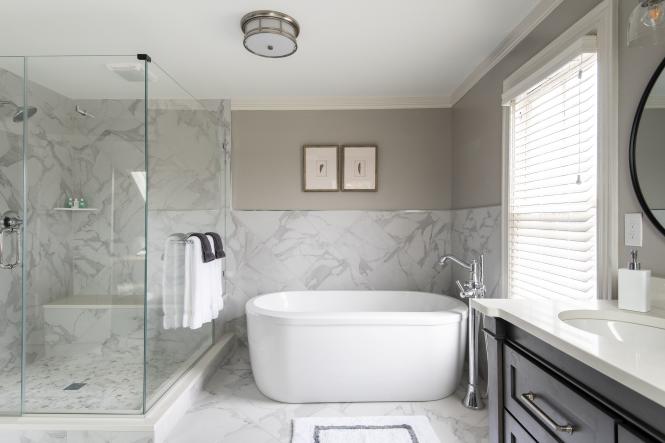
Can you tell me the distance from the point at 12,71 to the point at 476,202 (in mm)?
3032

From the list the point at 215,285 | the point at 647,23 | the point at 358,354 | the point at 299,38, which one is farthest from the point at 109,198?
the point at 647,23

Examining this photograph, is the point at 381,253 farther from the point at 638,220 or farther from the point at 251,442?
the point at 638,220

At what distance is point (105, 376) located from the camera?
2.05m

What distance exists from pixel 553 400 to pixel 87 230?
2.58 meters

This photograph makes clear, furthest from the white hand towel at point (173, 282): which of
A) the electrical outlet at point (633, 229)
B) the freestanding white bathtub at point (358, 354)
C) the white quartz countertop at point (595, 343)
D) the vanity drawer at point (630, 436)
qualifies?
the electrical outlet at point (633, 229)

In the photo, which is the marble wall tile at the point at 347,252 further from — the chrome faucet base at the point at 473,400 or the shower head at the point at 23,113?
the shower head at the point at 23,113

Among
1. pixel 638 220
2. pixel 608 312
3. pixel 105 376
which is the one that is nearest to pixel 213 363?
pixel 105 376

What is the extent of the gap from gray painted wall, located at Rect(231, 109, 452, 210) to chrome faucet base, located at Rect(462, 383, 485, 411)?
5.14ft

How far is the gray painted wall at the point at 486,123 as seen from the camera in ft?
5.70

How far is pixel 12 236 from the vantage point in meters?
2.06

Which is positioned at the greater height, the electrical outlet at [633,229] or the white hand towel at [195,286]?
the electrical outlet at [633,229]

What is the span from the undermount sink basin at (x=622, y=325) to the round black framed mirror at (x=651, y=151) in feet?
1.12

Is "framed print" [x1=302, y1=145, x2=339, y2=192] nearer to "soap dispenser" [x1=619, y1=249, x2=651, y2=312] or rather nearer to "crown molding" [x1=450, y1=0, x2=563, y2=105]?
"crown molding" [x1=450, y1=0, x2=563, y2=105]

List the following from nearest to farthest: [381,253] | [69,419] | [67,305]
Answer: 1. [69,419]
2. [67,305]
3. [381,253]
